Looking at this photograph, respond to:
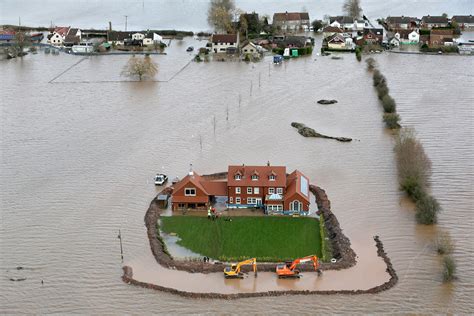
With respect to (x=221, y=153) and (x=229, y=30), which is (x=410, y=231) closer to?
(x=221, y=153)

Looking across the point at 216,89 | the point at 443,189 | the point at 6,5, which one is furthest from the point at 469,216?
the point at 6,5

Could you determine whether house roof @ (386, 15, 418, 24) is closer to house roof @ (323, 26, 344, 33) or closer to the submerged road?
house roof @ (323, 26, 344, 33)

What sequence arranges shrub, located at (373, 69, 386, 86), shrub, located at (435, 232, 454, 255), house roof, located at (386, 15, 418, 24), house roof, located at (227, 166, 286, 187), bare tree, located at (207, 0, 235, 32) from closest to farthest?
shrub, located at (435, 232, 454, 255), house roof, located at (227, 166, 286, 187), shrub, located at (373, 69, 386, 86), bare tree, located at (207, 0, 235, 32), house roof, located at (386, 15, 418, 24)

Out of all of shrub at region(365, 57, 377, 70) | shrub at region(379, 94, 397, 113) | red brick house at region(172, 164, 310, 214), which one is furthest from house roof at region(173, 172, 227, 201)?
shrub at region(365, 57, 377, 70)

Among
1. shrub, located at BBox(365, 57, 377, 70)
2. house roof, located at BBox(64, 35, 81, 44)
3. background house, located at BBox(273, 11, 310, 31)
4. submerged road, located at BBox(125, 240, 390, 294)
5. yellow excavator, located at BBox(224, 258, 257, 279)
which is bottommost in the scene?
submerged road, located at BBox(125, 240, 390, 294)

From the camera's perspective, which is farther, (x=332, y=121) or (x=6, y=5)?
(x=6, y=5)
